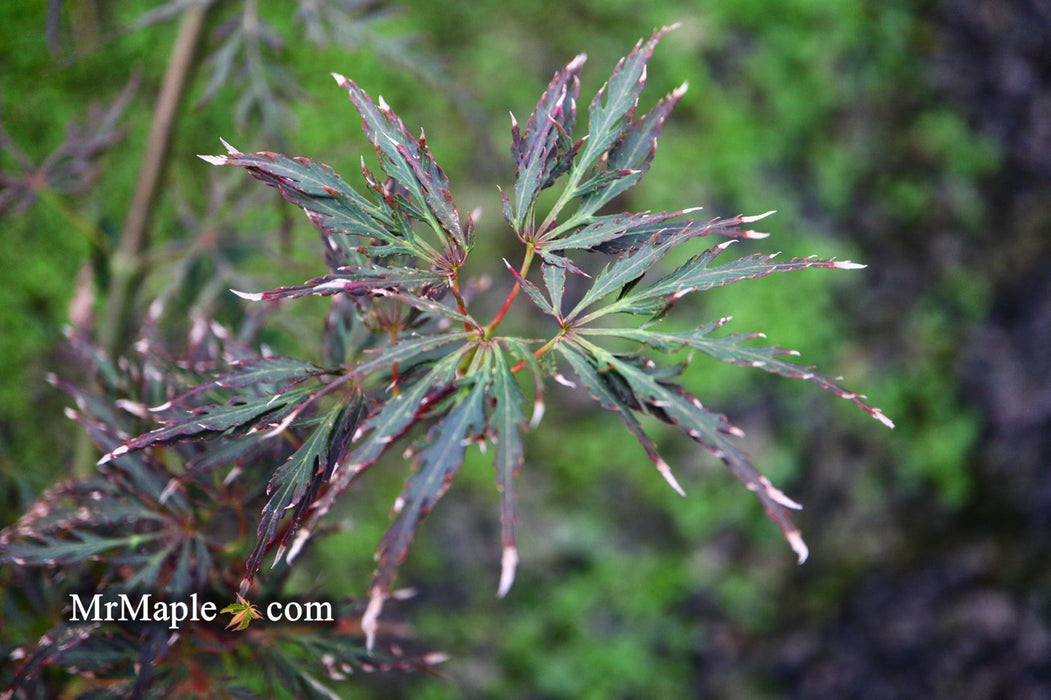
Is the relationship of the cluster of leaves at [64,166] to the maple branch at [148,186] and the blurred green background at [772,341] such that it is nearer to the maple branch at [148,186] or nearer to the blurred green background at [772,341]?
the maple branch at [148,186]

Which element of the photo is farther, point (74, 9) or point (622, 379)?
point (74, 9)

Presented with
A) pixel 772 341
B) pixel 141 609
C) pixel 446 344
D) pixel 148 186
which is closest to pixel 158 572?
pixel 141 609

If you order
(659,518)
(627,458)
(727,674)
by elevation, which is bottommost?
(727,674)

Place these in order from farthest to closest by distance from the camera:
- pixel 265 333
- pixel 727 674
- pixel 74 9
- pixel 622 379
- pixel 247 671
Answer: pixel 727 674
pixel 74 9
pixel 265 333
pixel 247 671
pixel 622 379

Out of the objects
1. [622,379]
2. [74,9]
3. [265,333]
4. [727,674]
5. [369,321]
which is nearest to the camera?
[622,379]

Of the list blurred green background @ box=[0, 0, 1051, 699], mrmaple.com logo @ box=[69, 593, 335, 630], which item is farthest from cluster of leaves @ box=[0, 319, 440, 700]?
blurred green background @ box=[0, 0, 1051, 699]

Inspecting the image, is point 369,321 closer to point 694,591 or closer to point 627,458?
point 627,458

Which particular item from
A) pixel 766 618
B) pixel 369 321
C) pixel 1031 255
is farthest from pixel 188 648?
pixel 1031 255

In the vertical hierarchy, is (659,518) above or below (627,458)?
below
